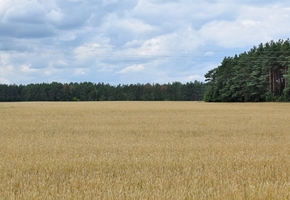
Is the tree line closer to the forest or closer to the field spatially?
the forest

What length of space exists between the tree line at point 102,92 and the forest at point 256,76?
57752 millimetres

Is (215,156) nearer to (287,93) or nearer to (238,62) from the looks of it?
(287,93)

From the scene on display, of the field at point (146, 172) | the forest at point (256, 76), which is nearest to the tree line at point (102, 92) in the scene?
the forest at point (256, 76)

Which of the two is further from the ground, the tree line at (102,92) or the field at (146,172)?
the tree line at (102,92)

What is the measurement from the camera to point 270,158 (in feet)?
37.3

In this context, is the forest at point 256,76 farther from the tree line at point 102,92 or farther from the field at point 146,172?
the field at point 146,172

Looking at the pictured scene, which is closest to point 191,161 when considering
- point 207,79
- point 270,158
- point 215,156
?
point 215,156

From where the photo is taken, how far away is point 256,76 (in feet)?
285

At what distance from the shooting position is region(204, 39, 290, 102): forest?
266 feet

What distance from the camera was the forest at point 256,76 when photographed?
266ft

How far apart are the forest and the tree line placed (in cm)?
5775

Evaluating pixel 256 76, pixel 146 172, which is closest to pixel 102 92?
pixel 256 76

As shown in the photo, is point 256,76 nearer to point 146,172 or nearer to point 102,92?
point 146,172

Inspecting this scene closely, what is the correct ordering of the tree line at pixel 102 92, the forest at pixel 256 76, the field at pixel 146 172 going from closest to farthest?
the field at pixel 146 172, the forest at pixel 256 76, the tree line at pixel 102 92
